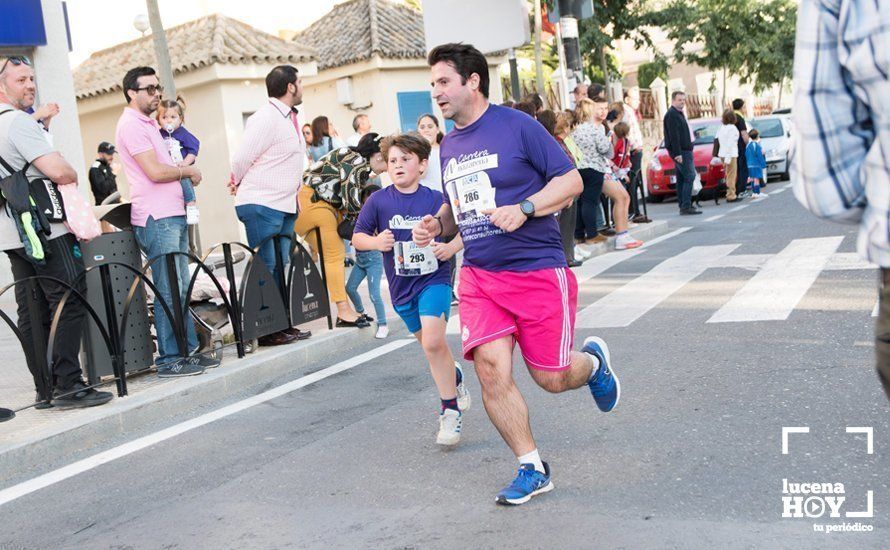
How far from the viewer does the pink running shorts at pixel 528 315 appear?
4.47 metres

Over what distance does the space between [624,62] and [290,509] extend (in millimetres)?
61529

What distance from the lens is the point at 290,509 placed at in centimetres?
450

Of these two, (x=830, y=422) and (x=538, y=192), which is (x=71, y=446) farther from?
(x=830, y=422)

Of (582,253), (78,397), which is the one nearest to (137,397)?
(78,397)

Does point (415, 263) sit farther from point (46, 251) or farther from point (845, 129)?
point (845, 129)

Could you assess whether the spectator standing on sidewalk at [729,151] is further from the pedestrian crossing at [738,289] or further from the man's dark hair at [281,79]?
the man's dark hair at [281,79]

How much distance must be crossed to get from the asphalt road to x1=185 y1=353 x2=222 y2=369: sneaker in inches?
33.4

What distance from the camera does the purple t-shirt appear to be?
450 centimetres

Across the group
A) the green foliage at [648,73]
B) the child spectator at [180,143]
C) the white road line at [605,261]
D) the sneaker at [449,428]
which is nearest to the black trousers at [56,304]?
the child spectator at [180,143]

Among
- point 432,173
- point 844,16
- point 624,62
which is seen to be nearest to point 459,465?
point 844,16

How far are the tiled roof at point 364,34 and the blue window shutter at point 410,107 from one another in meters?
0.96

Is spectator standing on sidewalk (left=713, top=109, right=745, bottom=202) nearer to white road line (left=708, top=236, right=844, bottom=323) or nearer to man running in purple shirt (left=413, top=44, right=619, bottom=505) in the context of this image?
white road line (left=708, top=236, right=844, bottom=323)

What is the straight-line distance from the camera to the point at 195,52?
2159 centimetres

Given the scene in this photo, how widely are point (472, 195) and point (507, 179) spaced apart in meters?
0.17
